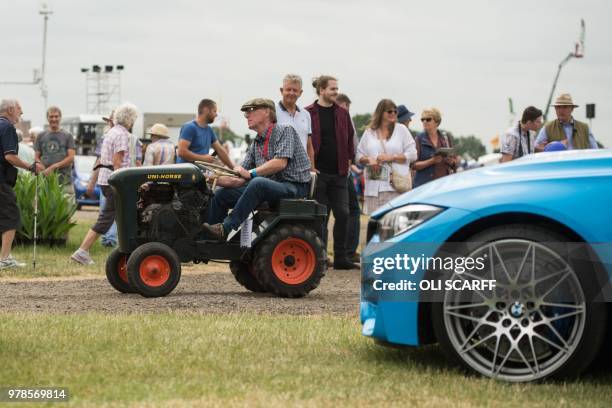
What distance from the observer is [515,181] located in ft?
22.5

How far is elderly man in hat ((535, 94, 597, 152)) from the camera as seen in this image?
1435cm

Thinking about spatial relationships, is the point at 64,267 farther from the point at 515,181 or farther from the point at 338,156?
the point at 515,181

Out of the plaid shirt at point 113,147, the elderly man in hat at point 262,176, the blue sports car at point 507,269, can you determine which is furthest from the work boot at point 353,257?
the blue sports car at point 507,269

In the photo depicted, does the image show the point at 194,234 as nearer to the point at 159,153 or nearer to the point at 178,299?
the point at 178,299

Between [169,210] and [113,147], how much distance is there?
4100mm

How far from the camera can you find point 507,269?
265 inches

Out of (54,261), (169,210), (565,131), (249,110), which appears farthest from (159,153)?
(169,210)

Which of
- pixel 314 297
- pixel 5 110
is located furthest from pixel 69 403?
pixel 5 110

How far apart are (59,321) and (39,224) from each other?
890 centimetres

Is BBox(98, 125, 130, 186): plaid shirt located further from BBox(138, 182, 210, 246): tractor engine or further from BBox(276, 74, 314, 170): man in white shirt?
BBox(138, 182, 210, 246): tractor engine

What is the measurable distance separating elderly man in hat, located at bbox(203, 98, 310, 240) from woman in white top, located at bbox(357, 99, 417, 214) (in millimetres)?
3341

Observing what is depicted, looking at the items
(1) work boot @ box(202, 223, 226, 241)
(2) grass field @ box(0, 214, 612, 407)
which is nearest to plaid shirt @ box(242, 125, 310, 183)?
(1) work boot @ box(202, 223, 226, 241)

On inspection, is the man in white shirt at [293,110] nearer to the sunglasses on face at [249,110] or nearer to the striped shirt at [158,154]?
the sunglasses on face at [249,110]

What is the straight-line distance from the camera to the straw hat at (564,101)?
47.0ft
